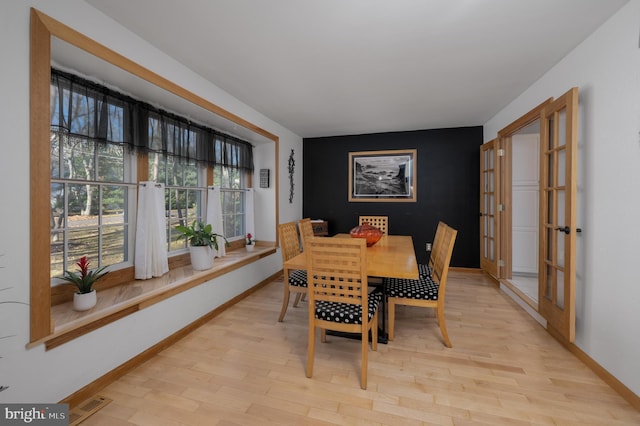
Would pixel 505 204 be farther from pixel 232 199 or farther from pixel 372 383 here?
pixel 232 199

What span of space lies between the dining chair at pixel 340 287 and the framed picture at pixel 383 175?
3.25 m

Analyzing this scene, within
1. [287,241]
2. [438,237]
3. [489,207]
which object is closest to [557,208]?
[438,237]

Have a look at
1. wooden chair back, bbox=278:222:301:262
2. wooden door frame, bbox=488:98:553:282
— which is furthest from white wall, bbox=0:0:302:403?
wooden door frame, bbox=488:98:553:282

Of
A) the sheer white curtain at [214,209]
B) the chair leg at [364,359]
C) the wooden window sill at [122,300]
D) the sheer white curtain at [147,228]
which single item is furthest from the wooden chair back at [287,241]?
the chair leg at [364,359]

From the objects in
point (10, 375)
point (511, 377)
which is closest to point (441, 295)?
point (511, 377)

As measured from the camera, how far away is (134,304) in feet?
6.70

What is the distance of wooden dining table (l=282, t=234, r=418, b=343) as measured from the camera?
1.93 meters

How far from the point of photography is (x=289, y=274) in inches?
116

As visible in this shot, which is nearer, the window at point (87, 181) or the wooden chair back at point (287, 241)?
the window at point (87, 181)

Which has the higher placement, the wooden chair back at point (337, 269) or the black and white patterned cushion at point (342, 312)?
the wooden chair back at point (337, 269)

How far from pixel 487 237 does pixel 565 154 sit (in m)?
2.30

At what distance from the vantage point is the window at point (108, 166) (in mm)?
1978

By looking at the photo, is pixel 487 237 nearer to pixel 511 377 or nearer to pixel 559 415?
pixel 511 377

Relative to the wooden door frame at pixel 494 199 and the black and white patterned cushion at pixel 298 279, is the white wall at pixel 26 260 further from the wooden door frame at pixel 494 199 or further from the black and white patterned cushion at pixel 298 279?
the wooden door frame at pixel 494 199
